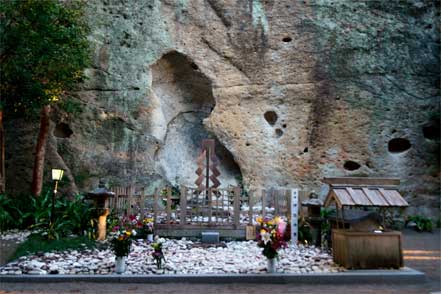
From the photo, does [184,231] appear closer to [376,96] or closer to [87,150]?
[87,150]

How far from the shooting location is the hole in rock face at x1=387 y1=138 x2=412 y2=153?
14.5 m

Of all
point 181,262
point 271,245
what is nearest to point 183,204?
point 181,262

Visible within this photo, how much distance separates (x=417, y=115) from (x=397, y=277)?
9172mm

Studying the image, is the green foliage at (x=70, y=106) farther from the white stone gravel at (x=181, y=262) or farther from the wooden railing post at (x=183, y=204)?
the white stone gravel at (x=181, y=262)

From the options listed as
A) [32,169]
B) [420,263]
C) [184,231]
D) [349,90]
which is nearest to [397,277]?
[420,263]

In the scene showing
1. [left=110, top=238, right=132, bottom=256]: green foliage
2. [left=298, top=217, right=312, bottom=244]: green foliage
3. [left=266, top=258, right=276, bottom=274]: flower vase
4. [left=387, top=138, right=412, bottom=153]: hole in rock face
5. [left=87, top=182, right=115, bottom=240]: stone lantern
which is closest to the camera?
[left=110, top=238, right=132, bottom=256]: green foliage

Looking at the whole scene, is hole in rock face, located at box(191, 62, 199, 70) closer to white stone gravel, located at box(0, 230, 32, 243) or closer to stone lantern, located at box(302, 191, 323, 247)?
stone lantern, located at box(302, 191, 323, 247)

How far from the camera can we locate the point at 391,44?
14727 mm

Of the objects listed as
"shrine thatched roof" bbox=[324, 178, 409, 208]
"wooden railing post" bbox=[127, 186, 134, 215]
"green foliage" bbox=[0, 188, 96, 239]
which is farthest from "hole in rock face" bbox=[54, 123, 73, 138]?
"shrine thatched roof" bbox=[324, 178, 409, 208]

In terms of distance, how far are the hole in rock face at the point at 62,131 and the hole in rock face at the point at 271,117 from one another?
7.43m

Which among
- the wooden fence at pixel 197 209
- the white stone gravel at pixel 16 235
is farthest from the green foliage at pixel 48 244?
the wooden fence at pixel 197 209

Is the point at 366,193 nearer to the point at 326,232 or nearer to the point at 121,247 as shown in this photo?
the point at 326,232

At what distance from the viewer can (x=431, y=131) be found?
14555mm

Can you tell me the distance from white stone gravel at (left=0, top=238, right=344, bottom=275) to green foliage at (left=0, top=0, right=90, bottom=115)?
5402mm
